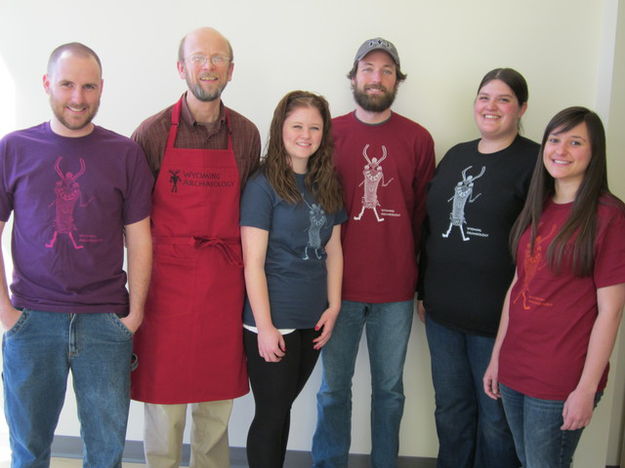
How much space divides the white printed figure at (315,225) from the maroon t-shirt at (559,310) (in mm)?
713

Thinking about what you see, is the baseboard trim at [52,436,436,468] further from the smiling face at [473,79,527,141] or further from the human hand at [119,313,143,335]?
the smiling face at [473,79,527,141]

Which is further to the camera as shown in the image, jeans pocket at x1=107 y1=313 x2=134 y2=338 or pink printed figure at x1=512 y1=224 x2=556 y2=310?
jeans pocket at x1=107 y1=313 x2=134 y2=338

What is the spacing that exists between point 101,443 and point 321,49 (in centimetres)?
188

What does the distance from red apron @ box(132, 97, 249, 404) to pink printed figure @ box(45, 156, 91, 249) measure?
0.28 meters

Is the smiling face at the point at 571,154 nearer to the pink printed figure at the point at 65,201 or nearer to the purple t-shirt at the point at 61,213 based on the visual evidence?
the purple t-shirt at the point at 61,213

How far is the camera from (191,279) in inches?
76.8

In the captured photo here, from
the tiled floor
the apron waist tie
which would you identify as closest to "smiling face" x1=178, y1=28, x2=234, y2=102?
the apron waist tie

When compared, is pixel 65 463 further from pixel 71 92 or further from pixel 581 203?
pixel 581 203

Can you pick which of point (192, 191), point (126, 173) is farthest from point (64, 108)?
point (192, 191)

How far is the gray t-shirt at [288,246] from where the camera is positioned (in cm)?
188

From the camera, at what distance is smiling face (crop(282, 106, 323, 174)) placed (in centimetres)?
190

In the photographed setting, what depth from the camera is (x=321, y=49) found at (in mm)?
2502

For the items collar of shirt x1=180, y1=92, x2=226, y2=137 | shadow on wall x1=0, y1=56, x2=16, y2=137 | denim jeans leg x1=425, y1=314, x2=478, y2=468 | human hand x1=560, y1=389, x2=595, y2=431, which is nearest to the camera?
human hand x1=560, y1=389, x2=595, y2=431

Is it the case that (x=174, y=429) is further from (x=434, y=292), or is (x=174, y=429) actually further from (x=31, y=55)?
(x=31, y=55)
